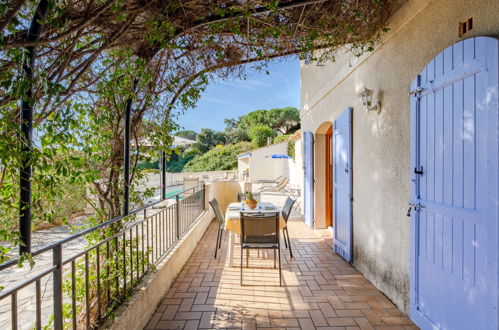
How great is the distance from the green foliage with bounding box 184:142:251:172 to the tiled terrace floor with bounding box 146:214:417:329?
80.6 feet

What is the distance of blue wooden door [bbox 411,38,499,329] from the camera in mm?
1688

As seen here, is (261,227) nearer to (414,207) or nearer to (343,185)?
(343,185)

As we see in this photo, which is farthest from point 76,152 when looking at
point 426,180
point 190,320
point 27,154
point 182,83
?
point 426,180

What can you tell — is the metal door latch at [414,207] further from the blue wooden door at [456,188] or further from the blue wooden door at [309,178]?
the blue wooden door at [309,178]

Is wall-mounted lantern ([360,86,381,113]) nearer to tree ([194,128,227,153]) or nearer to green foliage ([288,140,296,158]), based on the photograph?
green foliage ([288,140,296,158])

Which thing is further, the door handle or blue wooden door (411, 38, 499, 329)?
the door handle

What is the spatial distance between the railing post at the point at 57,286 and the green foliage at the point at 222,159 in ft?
88.2

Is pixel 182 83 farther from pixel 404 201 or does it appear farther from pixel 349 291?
pixel 349 291

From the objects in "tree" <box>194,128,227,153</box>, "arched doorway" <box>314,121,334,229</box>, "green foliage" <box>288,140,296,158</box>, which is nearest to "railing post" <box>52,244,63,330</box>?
"arched doorway" <box>314,121,334,229</box>

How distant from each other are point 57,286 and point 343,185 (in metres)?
3.59

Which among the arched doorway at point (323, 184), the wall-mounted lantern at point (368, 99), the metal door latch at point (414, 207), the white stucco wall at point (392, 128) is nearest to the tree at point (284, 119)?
the arched doorway at point (323, 184)

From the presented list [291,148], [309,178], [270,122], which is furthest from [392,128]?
[270,122]

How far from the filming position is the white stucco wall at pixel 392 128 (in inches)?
85.2

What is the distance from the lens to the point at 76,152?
237cm
